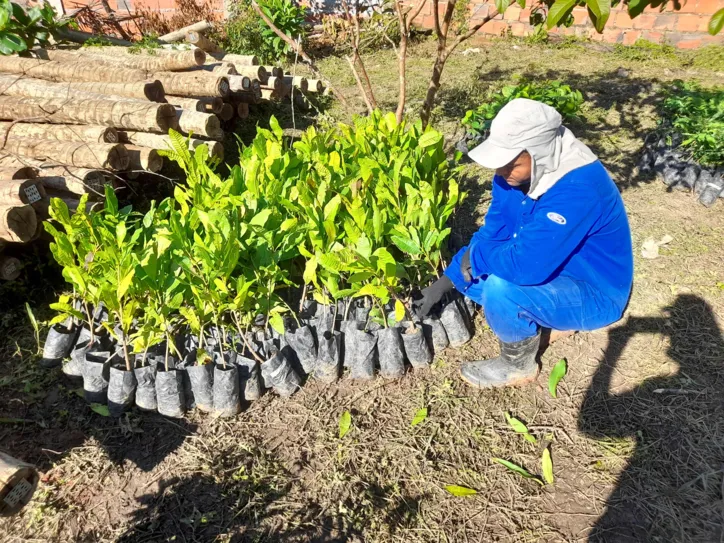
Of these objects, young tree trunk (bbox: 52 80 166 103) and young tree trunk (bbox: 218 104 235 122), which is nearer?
young tree trunk (bbox: 52 80 166 103)

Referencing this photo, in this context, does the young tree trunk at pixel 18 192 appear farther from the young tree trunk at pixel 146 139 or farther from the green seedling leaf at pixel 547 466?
the green seedling leaf at pixel 547 466

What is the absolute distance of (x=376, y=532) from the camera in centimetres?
195

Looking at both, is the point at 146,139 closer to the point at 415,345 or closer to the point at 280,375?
the point at 280,375

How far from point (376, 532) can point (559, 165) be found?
64.3 inches

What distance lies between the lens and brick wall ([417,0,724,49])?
709cm

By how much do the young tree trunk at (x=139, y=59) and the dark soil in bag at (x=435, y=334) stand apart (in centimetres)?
351

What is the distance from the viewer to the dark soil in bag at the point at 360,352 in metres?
2.44

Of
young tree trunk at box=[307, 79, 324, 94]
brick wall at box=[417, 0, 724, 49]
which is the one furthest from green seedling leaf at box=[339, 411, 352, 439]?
brick wall at box=[417, 0, 724, 49]

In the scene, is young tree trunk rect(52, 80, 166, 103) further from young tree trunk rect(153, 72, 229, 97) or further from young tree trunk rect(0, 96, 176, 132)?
young tree trunk rect(153, 72, 229, 97)

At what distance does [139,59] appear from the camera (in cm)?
474

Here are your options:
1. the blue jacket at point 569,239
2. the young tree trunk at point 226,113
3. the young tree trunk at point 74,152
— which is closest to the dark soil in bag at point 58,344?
the young tree trunk at point 74,152

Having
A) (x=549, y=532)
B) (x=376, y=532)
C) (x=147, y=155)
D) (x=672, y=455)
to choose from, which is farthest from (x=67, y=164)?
(x=672, y=455)

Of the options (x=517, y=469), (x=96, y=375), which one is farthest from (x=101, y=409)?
(x=517, y=469)

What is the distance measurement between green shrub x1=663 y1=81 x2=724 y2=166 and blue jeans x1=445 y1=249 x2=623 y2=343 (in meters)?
2.77
